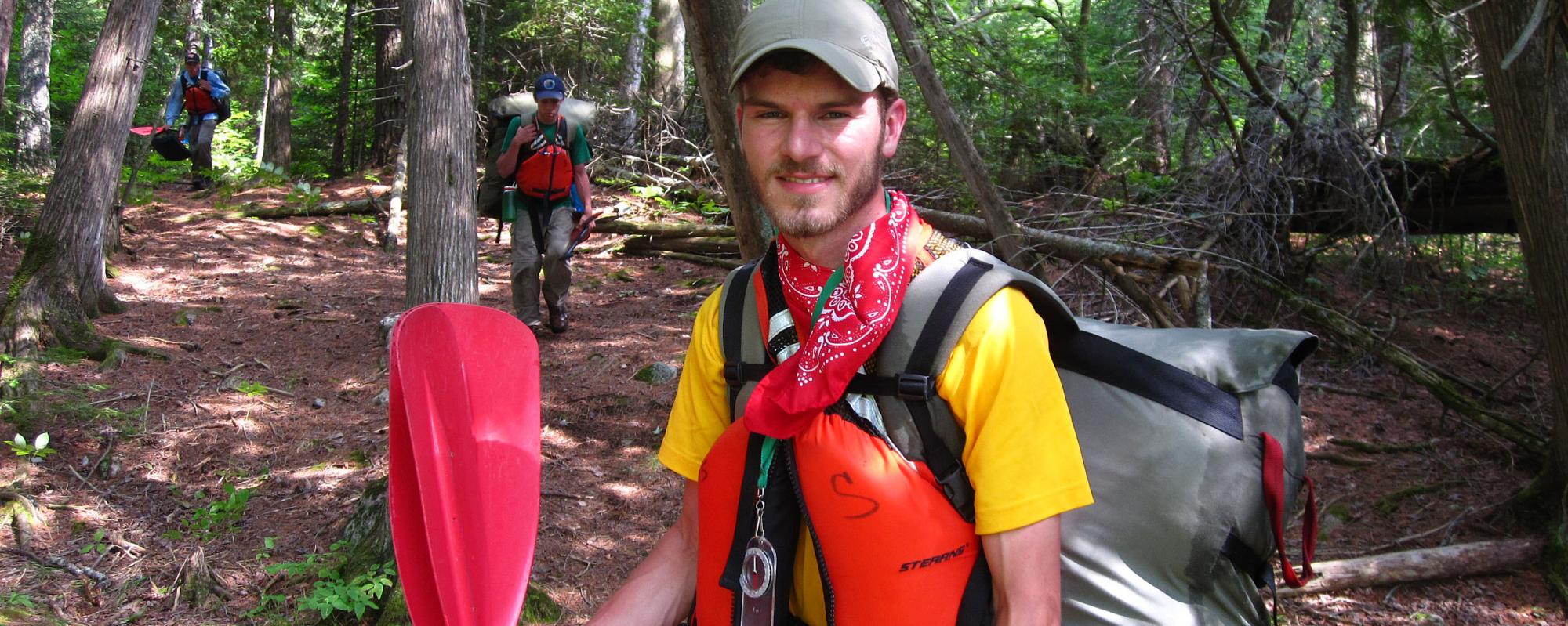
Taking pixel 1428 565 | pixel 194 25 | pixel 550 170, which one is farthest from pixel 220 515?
pixel 194 25

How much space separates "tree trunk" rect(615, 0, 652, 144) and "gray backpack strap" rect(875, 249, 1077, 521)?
480 inches

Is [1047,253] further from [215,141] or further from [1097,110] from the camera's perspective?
[215,141]

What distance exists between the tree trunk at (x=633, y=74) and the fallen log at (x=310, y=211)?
3.40 metres

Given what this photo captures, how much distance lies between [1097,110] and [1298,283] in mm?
2141

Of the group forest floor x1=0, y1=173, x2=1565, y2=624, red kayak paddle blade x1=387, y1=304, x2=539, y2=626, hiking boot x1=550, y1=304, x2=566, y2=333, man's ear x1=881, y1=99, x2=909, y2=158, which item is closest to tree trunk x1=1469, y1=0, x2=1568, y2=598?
forest floor x1=0, y1=173, x2=1565, y2=624

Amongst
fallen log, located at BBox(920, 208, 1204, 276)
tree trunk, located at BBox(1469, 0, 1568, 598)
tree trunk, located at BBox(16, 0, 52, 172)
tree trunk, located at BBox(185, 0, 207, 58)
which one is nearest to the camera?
tree trunk, located at BBox(1469, 0, 1568, 598)

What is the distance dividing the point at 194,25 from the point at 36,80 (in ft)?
17.0

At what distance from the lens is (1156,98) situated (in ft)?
29.3

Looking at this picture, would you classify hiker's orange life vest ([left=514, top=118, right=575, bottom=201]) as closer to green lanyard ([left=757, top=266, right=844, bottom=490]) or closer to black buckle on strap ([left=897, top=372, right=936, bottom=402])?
green lanyard ([left=757, top=266, right=844, bottom=490])

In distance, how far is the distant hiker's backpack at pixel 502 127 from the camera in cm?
813

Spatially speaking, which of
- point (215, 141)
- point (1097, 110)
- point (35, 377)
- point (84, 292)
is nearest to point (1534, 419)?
point (1097, 110)

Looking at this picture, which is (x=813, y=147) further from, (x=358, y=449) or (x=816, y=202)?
(x=358, y=449)

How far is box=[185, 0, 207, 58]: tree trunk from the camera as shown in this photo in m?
15.4

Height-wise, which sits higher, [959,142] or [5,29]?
[5,29]
